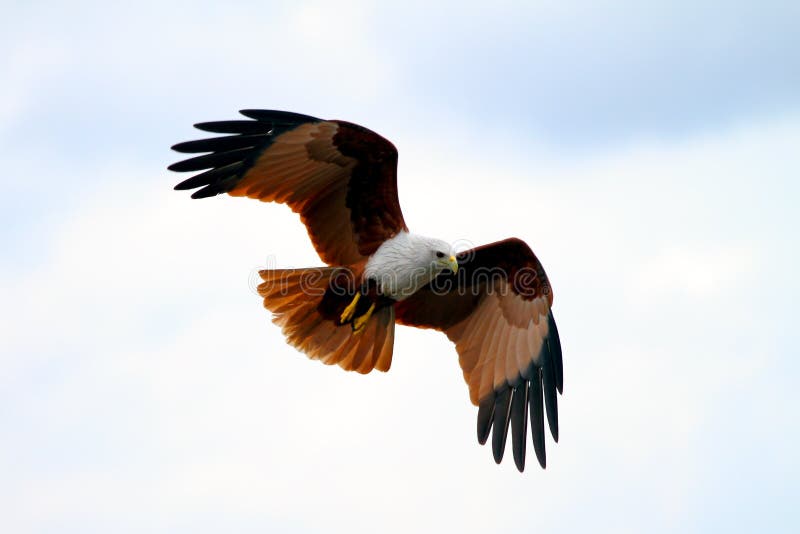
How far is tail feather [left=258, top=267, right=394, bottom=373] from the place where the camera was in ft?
35.0

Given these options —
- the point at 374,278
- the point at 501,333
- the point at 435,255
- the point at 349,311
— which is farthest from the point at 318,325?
the point at 501,333

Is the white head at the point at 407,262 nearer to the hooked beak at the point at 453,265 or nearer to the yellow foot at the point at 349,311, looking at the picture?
the hooked beak at the point at 453,265

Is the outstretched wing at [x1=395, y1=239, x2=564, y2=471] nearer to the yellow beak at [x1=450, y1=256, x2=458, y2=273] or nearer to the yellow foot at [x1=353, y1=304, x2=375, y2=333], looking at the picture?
the yellow foot at [x1=353, y1=304, x2=375, y2=333]

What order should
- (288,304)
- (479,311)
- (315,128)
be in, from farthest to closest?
(479,311), (288,304), (315,128)

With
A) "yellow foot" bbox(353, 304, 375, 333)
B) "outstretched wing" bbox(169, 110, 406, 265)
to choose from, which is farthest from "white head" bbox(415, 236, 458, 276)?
"yellow foot" bbox(353, 304, 375, 333)

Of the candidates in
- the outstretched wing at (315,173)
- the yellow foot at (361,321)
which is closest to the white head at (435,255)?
the outstretched wing at (315,173)

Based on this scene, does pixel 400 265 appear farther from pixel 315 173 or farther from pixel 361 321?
pixel 315 173

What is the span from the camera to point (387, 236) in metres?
10.7

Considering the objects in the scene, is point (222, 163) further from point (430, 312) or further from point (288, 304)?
point (430, 312)

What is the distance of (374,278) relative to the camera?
10.6 metres

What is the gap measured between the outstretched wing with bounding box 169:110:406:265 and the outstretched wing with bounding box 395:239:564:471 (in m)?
1.04

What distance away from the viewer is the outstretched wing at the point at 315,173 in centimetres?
1008

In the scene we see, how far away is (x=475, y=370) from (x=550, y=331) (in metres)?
0.86

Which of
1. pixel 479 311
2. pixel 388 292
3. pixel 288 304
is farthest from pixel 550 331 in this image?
pixel 288 304
